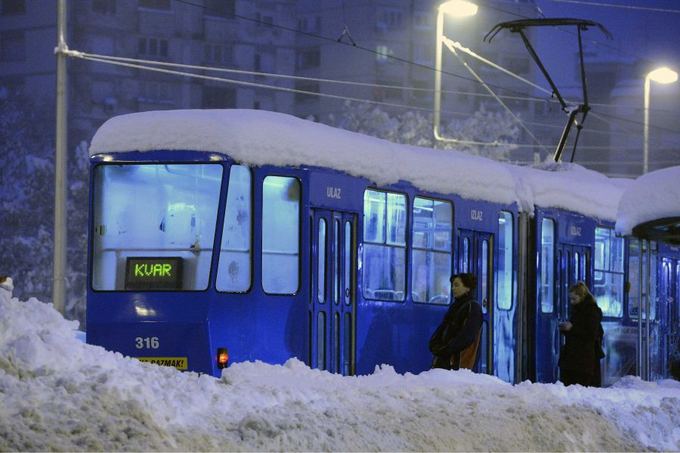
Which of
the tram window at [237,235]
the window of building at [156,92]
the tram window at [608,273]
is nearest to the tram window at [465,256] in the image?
the tram window at [608,273]

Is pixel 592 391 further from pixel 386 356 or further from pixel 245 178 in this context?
pixel 245 178

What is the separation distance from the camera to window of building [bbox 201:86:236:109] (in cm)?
8800

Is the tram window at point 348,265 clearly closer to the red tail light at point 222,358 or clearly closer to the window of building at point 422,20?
the red tail light at point 222,358

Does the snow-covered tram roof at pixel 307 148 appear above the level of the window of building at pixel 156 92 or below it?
below

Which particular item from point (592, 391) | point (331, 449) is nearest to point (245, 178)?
point (592, 391)

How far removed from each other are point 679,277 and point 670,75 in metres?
18.6

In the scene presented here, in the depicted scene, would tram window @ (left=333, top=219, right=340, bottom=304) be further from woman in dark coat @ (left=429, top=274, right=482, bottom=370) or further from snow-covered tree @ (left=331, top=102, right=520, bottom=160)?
snow-covered tree @ (left=331, top=102, right=520, bottom=160)

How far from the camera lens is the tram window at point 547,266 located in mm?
20594

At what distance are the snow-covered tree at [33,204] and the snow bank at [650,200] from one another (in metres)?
41.7

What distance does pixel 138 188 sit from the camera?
15.4 m

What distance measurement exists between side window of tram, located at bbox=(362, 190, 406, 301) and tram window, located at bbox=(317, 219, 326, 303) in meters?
0.75

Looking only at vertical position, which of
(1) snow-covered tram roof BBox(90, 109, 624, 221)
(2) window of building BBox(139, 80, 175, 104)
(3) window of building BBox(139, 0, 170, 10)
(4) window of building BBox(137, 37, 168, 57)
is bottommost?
(1) snow-covered tram roof BBox(90, 109, 624, 221)

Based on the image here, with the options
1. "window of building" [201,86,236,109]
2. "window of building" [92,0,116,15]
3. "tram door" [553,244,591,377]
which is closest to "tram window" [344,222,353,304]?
"tram door" [553,244,591,377]

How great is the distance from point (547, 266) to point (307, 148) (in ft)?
19.2
